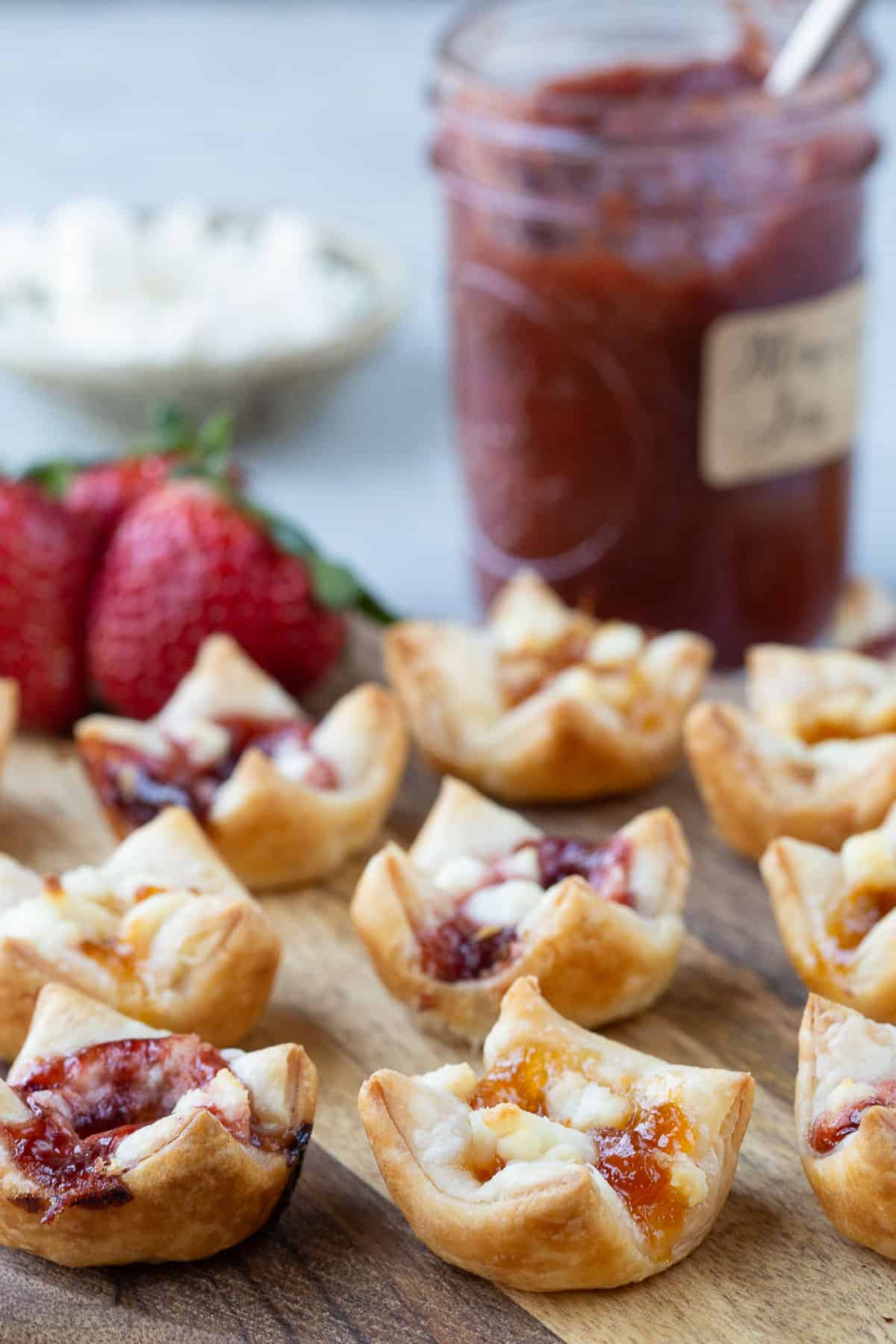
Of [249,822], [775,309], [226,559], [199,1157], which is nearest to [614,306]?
[775,309]

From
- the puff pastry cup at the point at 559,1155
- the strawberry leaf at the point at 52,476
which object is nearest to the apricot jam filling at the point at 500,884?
the puff pastry cup at the point at 559,1155

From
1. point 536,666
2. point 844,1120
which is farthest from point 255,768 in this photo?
point 844,1120

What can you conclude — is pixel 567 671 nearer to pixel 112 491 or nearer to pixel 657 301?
pixel 657 301

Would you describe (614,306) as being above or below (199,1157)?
above

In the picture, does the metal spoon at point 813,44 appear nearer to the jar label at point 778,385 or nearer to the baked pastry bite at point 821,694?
the jar label at point 778,385

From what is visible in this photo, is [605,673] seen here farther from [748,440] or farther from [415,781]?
[748,440]

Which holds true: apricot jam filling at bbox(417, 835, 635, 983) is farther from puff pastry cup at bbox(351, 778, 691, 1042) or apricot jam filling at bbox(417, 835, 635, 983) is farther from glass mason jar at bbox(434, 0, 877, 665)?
glass mason jar at bbox(434, 0, 877, 665)

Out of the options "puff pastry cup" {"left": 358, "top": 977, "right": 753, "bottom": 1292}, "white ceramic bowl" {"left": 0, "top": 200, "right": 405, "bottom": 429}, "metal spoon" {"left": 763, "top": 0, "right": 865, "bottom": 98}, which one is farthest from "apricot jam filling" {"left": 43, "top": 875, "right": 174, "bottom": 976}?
"white ceramic bowl" {"left": 0, "top": 200, "right": 405, "bottom": 429}
